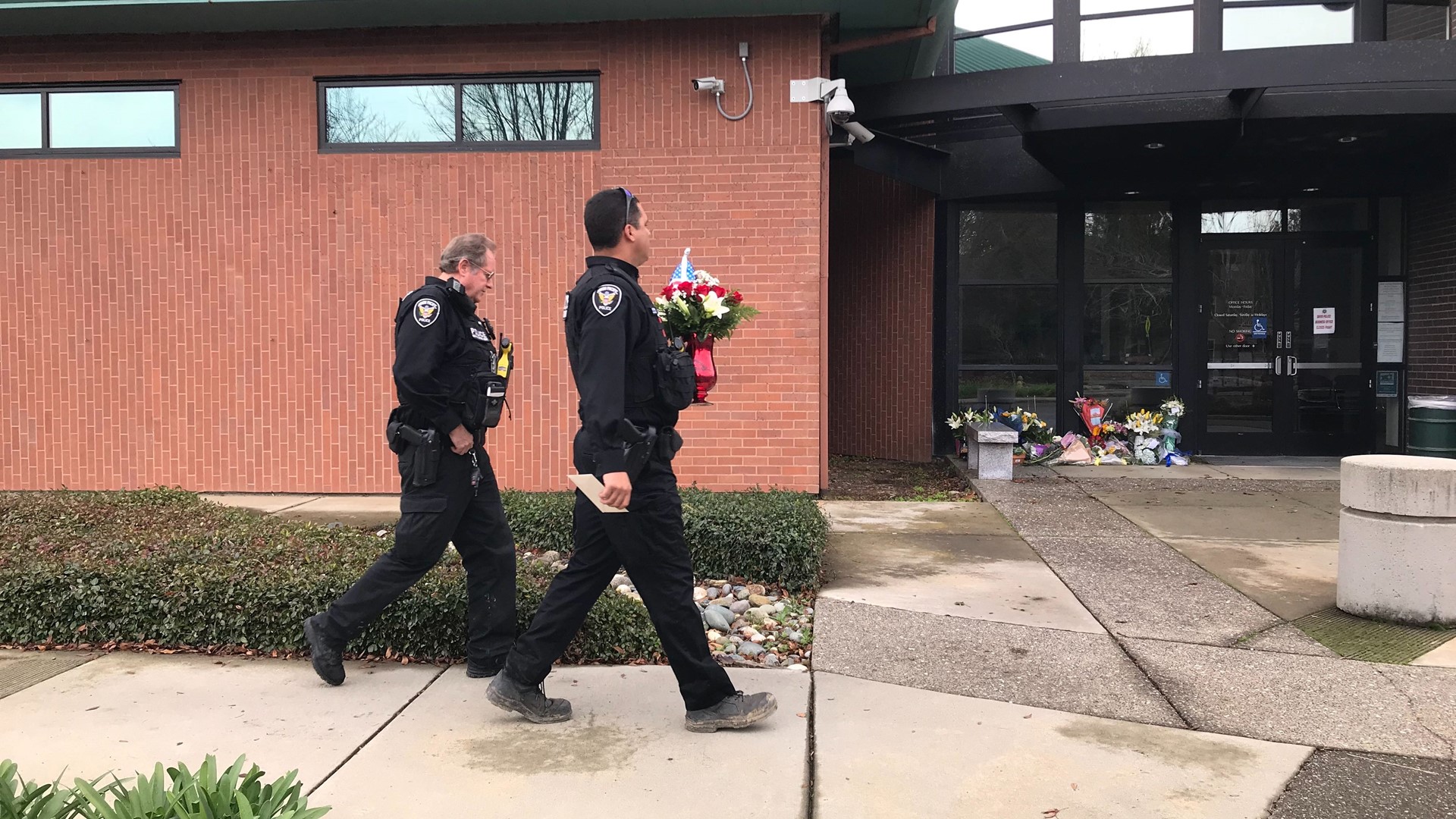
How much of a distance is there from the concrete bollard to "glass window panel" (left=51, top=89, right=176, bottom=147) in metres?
9.25

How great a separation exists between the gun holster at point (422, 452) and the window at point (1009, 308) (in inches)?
335

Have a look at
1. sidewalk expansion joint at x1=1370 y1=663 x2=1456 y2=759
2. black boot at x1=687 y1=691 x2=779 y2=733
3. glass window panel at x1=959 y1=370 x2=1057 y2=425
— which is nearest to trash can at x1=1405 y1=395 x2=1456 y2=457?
glass window panel at x1=959 y1=370 x2=1057 y2=425

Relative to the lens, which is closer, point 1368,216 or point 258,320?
point 258,320

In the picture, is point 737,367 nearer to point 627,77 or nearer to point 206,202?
point 627,77

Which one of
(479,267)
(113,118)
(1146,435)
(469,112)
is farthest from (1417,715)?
(113,118)

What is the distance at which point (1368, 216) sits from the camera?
1103cm

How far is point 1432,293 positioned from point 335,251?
10925mm

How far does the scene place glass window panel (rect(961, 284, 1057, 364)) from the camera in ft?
37.4

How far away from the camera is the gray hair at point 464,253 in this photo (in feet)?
13.2

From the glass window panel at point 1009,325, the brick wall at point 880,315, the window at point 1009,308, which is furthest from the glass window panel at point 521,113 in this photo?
the glass window panel at point 1009,325

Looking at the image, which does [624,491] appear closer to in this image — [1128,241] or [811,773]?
[811,773]

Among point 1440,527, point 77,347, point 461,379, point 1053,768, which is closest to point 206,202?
point 77,347

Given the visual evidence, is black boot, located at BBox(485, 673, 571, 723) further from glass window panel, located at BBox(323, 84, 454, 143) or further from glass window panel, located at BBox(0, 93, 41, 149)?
glass window panel, located at BBox(0, 93, 41, 149)

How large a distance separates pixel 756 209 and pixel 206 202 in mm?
4769
